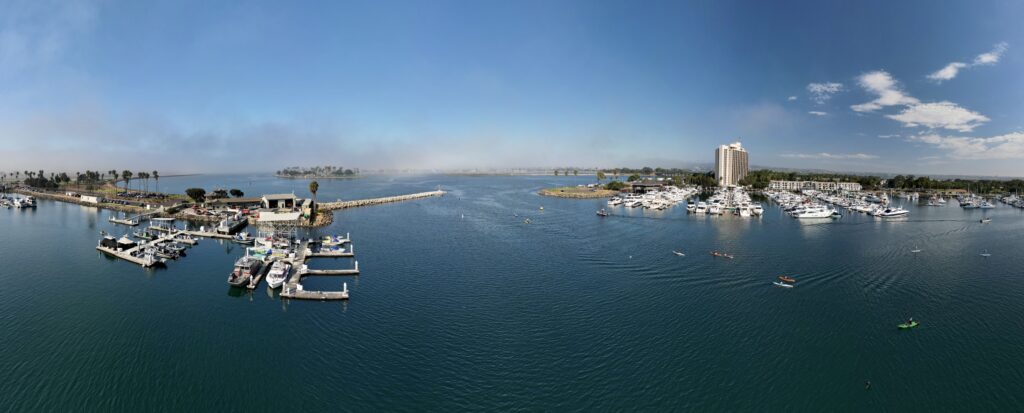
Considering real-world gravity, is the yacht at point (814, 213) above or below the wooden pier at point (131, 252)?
above


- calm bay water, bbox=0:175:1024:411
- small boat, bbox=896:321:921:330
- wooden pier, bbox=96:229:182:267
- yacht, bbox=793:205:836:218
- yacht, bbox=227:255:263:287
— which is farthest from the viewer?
yacht, bbox=793:205:836:218

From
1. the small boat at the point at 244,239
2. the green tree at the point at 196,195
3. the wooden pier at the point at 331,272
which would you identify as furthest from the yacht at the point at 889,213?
the green tree at the point at 196,195

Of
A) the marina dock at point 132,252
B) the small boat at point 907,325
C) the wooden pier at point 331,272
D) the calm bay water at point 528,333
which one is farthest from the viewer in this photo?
the marina dock at point 132,252

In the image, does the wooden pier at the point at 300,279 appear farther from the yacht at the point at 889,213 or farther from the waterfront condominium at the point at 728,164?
the waterfront condominium at the point at 728,164

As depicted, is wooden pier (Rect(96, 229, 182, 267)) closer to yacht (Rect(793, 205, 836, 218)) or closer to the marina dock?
the marina dock

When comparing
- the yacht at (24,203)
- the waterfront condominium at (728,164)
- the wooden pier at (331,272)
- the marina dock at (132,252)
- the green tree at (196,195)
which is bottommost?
the wooden pier at (331,272)

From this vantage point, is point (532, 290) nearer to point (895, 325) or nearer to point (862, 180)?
point (895, 325)

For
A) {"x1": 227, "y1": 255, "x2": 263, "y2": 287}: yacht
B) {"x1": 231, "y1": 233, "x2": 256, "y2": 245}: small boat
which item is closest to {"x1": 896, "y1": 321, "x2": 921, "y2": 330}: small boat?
{"x1": 227, "y1": 255, "x2": 263, "y2": 287}: yacht
